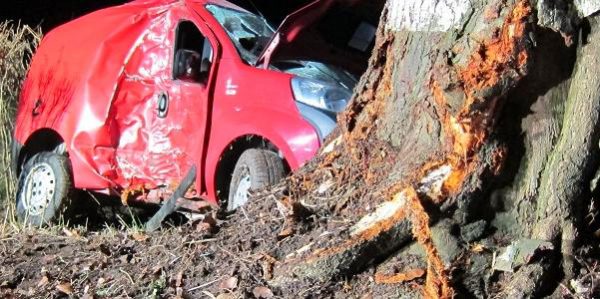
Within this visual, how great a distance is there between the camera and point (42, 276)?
166 inches

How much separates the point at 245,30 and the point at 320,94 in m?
1.35

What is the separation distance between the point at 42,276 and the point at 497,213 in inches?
77.8

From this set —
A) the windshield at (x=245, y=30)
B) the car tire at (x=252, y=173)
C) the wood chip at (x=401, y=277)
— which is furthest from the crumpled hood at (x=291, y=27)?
the wood chip at (x=401, y=277)

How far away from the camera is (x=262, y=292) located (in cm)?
367

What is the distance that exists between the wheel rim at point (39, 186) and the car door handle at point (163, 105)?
1.25 metres

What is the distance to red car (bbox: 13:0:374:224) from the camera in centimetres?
655

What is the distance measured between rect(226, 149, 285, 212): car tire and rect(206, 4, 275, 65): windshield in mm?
764

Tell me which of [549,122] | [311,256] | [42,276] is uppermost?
[549,122]

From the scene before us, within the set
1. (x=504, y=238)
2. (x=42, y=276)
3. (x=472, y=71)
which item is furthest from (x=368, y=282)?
(x=42, y=276)

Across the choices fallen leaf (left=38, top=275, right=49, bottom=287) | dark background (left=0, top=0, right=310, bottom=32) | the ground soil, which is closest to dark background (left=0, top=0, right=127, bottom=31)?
dark background (left=0, top=0, right=310, bottom=32)

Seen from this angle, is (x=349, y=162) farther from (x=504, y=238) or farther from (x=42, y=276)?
(x=42, y=276)

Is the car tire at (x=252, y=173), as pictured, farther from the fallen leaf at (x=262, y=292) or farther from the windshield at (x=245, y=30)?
the fallen leaf at (x=262, y=292)

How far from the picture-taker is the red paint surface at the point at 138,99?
273 inches

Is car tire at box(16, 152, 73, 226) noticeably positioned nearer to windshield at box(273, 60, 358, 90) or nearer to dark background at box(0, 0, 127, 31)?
windshield at box(273, 60, 358, 90)
